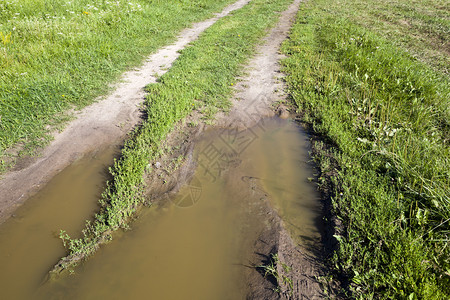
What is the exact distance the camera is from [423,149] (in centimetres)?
402

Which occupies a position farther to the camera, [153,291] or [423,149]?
[423,149]

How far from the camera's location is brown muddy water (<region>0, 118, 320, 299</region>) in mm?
2688

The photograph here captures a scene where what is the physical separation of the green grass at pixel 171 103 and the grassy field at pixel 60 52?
5.41 ft

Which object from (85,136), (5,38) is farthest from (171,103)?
(5,38)

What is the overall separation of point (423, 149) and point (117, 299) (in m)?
4.79

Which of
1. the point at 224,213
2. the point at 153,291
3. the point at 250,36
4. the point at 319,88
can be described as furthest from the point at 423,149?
the point at 250,36

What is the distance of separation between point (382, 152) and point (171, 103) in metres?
4.18

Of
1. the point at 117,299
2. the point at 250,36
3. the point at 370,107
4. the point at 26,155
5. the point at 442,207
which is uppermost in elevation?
the point at 250,36

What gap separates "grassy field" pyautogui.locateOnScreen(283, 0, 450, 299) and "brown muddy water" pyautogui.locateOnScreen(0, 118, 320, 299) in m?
0.56

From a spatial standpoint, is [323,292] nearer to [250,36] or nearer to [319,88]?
[319,88]

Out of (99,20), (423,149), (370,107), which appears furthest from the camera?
(99,20)

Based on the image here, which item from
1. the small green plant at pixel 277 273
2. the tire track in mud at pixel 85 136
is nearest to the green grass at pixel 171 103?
the tire track in mud at pixel 85 136

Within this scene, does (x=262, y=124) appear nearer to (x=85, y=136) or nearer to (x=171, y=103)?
(x=171, y=103)

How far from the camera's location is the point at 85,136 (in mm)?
4867
